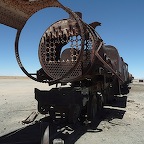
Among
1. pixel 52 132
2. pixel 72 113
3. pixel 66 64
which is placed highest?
pixel 66 64

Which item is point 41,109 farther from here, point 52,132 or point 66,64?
point 66,64

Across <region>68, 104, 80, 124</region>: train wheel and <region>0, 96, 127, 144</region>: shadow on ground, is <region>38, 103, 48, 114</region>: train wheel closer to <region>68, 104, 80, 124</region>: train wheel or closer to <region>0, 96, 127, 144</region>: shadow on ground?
<region>0, 96, 127, 144</region>: shadow on ground

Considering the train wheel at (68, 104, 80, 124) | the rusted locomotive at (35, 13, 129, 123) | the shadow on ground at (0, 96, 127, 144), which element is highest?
the rusted locomotive at (35, 13, 129, 123)

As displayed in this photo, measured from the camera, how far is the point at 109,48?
1051 cm

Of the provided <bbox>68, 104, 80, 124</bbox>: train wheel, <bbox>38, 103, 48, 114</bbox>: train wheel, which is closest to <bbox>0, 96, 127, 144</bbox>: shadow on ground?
<bbox>38, 103, 48, 114</bbox>: train wheel

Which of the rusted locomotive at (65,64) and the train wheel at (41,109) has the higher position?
the rusted locomotive at (65,64)

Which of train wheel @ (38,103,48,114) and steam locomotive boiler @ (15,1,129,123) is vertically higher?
steam locomotive boiler @ (15,1,129,123)

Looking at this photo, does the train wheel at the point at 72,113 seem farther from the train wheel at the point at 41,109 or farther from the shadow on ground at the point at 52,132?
the train wheel at the point at 41,109

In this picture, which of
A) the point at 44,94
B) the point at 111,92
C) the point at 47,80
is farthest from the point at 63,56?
the point at 111,92

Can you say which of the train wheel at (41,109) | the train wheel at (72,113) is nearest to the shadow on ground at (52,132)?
the train wheel at (41,109)

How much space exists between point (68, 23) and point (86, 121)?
115 inches

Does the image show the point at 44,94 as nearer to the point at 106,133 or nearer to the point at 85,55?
the point at 85,55

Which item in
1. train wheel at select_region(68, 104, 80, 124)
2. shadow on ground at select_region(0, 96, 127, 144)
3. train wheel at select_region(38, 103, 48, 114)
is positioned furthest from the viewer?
train wheel at select_region(38, 103, 48, 114)

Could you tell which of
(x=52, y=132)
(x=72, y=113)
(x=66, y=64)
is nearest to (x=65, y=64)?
(x=66, y=64)
